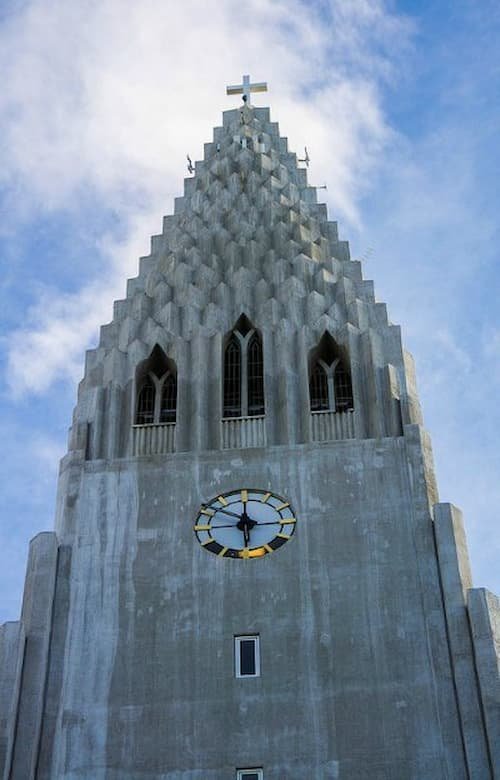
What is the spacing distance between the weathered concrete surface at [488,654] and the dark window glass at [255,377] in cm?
1021

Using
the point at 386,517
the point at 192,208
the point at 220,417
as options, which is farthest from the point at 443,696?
the point at 192,208

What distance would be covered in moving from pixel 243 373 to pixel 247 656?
1099cm

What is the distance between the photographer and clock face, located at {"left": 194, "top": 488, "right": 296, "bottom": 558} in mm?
39281

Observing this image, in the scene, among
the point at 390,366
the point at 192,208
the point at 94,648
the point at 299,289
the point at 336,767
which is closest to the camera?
the point at 336,767

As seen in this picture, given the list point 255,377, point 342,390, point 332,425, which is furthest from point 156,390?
point 332,425

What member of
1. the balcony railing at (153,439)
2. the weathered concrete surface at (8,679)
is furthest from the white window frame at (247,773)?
the balcony railing at (153,439)

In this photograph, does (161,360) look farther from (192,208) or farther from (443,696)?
(443,696)

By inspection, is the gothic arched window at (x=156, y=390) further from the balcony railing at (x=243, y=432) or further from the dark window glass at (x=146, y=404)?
the balcony railing at (x=243, y=432)

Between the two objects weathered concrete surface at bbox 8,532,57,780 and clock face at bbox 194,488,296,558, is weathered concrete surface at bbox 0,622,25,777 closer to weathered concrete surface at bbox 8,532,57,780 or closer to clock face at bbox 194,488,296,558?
weathered concrete surface at bbox 8,532,57,780

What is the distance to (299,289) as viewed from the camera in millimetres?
47594

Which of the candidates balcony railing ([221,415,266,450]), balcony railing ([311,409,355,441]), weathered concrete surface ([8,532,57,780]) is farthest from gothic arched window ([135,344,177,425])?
weathered concrete surface ([8,532,57,780])

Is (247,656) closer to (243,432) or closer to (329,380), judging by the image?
(243,432)

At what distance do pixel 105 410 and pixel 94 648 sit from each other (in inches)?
351

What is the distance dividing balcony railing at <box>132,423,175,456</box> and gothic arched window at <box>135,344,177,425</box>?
556mm
